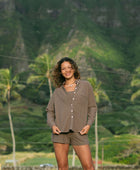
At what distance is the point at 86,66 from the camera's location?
109 metres

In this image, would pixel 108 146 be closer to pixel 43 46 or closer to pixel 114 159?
pixel 114 159

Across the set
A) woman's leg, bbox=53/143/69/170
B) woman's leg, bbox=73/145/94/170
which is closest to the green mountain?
woman's leg, bbox=53/143/69/170

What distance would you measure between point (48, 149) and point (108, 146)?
1382 cm

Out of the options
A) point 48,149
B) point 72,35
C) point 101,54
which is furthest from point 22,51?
point 48,149

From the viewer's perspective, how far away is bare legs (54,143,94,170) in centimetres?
418

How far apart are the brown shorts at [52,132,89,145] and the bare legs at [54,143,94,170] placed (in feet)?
0.15

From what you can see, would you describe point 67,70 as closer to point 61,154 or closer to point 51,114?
point 51,114

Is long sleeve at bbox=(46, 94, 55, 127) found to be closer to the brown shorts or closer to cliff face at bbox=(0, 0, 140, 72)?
the brown shorts

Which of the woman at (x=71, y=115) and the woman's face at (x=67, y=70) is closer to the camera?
the woman at (x=71, y=115)

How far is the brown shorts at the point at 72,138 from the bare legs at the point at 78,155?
5 cm

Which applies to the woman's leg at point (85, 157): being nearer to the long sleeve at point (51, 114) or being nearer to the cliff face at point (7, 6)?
the long sleeve at point (51, 114)

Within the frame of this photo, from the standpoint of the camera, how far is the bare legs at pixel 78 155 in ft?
13.7

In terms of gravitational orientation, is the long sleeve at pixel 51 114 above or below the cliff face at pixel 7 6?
below

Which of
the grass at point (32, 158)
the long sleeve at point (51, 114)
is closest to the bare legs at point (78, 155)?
the long sleeve at point (51, 114)
